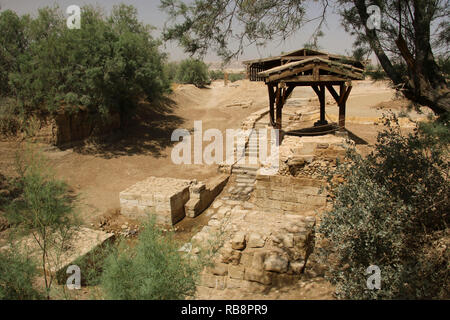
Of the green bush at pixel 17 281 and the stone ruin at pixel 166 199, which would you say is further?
the stone ruin at pixel 166 199

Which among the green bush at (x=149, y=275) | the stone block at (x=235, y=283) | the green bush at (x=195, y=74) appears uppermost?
the green bush at (x=195, y=74)

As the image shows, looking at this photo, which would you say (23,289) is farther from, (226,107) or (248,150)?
(226,107)

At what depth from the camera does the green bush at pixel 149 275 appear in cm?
314

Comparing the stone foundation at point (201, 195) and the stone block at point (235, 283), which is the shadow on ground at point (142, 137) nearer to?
the stone foundation at point (201, 195)

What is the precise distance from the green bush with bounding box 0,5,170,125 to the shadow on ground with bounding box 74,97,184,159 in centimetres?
171

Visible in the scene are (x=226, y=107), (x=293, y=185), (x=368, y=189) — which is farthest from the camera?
(x=226, y=107)

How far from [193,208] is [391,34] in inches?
276

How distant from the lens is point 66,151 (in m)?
13.6

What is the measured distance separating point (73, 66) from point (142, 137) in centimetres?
494

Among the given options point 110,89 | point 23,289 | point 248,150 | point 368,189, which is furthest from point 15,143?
point 368,189

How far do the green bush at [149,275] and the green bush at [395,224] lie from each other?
79.2 inches

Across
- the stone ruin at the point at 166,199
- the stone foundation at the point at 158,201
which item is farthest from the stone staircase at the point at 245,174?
the stone foundation at the point at 158,201

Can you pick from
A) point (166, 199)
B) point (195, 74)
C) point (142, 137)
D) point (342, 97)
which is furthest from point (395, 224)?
point (195, 74)

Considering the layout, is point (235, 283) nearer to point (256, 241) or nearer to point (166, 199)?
point (256, 241)
